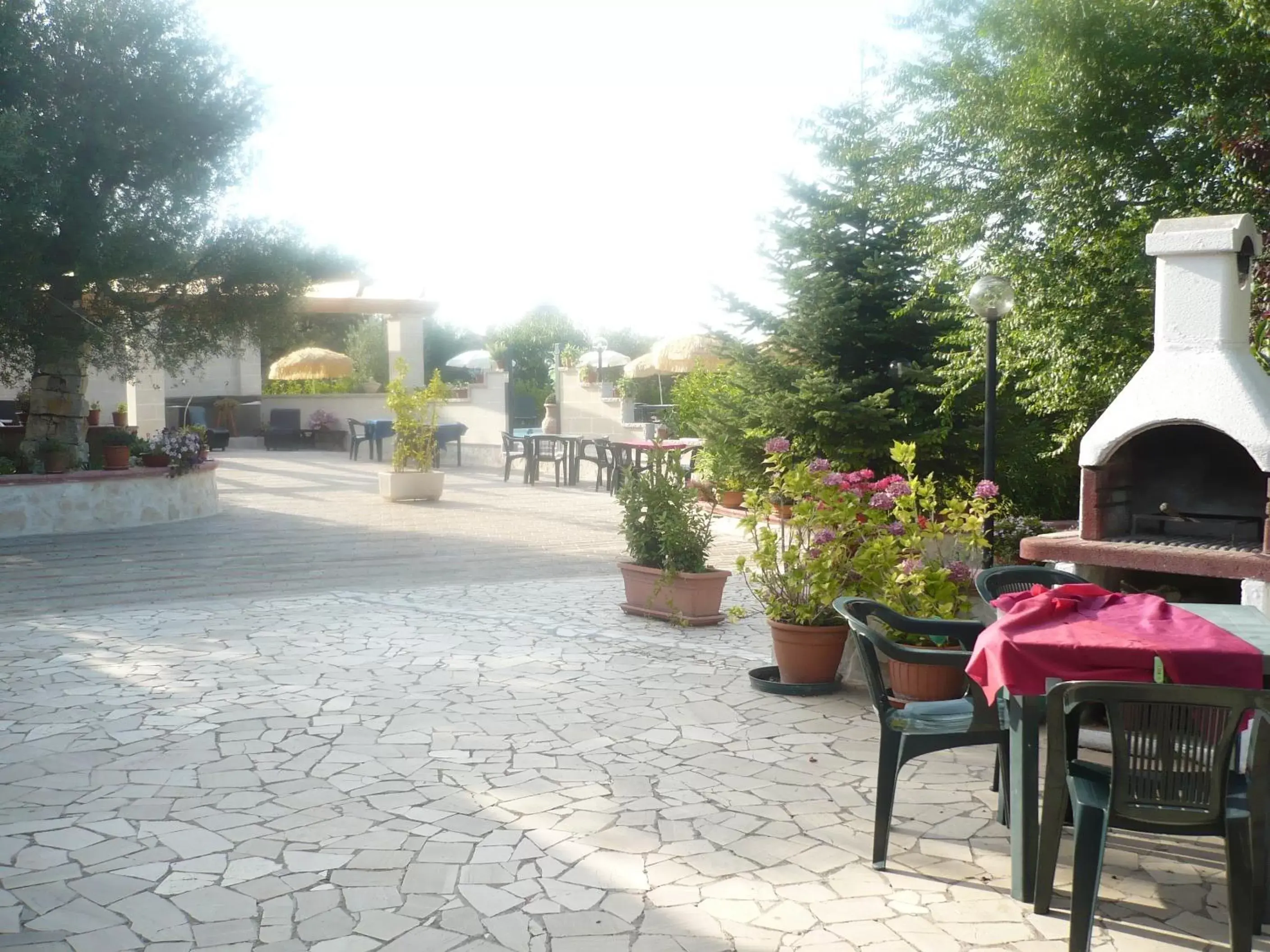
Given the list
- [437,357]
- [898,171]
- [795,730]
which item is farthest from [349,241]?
[437,357]

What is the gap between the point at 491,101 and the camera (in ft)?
54.0

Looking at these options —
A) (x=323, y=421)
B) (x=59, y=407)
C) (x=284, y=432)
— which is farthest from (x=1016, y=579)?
(x=284, y=432)

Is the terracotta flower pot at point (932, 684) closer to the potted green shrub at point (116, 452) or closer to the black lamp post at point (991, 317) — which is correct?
the black lamp post at point (991, 317)

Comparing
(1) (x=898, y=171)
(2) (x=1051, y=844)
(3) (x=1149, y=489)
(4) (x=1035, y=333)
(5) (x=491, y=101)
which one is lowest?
(2) (x=1051, y=844)

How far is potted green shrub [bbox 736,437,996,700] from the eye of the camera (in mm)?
5469

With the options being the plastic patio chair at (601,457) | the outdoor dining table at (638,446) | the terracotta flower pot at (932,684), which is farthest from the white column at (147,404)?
the terracotta flower pot at (932,684)

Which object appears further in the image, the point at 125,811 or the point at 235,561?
the point at 235,561

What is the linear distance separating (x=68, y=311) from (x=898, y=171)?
335 inches

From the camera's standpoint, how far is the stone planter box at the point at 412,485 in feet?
50.2

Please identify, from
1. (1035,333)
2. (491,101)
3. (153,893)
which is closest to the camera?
(153,893)

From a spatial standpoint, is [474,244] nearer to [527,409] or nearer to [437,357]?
[437,357]

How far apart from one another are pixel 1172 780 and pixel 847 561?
289 cm

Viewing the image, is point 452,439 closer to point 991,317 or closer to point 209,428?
point 209,428

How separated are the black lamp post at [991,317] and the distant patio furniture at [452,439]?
1349 centimetres
